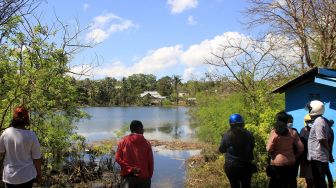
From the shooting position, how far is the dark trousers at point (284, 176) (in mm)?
6602

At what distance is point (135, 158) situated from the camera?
5863mm

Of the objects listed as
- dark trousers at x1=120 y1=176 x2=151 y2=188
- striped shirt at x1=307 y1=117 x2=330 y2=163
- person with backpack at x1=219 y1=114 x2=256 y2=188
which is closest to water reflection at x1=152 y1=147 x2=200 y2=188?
person with backpack at x1=219 y1=114 x2=256 y2=188

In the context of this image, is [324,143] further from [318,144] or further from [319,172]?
[319,172]

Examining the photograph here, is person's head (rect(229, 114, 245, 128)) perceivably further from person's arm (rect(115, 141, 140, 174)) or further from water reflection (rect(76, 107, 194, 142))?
water reflection (rect(76, 107, 194, 142))

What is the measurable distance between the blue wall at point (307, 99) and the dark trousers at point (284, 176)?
3.18 m

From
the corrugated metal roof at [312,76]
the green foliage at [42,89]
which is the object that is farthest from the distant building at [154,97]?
the corrugated metal roof at [312,76]

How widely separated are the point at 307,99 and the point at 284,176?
4028 mm

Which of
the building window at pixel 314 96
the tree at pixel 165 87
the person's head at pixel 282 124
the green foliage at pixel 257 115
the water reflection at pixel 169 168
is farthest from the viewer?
the tree at pixel 165 87

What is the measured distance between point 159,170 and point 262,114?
369 inches

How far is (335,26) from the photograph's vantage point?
13.1 metres

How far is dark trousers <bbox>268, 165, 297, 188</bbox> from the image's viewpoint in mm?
6602

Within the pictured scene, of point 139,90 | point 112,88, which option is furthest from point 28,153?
point 139,90

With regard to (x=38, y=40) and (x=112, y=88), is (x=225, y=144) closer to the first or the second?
(x=38, y=40)

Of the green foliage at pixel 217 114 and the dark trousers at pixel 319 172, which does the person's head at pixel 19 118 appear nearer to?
the dark trousers at pixel 319 172
